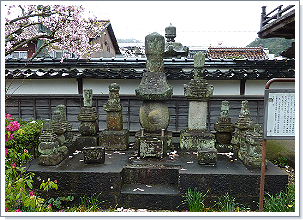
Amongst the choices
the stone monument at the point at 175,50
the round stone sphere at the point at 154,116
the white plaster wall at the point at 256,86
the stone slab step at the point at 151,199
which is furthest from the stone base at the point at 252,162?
the stone monument at the point at 175,50

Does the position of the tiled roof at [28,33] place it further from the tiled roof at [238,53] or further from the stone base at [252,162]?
the tiled roof at [238,53]

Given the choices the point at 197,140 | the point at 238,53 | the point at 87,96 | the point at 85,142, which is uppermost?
the point at 238,53

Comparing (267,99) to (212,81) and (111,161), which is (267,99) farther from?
(212,81)

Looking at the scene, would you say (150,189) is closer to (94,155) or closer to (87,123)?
(94,155)

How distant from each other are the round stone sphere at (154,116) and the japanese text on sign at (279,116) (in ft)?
9.68

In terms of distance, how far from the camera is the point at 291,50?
973 centimetres

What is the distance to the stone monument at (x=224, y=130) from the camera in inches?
248

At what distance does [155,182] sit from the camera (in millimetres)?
5008

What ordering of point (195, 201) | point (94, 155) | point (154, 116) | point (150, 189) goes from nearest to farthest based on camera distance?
point (195, 201)
point (150, 189)
point (94, 155)
point (154, 116)

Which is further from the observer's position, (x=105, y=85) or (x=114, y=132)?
(x=105, y=85)

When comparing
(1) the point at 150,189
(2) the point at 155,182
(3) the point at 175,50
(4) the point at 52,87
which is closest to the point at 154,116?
(2) the point at 155,182

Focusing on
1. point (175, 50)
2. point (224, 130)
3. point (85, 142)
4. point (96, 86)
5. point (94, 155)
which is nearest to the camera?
point (94, 155)

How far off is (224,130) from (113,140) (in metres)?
3.17

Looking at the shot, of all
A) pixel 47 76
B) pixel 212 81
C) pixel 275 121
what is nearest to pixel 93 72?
pixel 47 76
